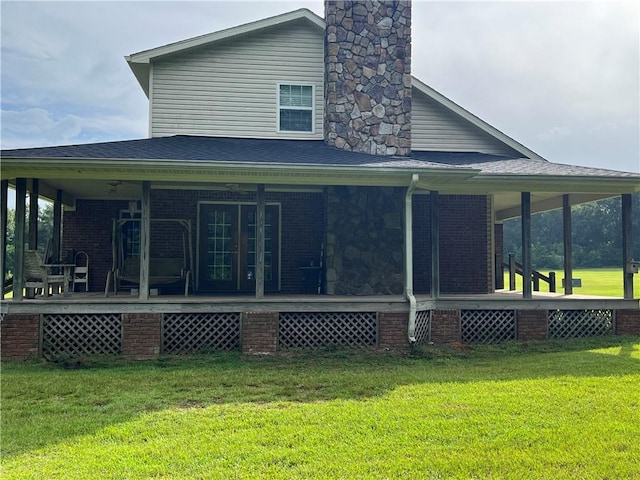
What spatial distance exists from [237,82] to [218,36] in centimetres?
Result: 99

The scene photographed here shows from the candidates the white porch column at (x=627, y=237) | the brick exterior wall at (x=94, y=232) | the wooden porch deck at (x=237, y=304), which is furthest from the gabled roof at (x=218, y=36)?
the white porch column at (x=627, y=237)

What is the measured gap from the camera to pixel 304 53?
39.2ft

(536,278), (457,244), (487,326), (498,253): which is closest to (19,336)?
(487,326)

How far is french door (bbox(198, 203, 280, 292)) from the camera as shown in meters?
11.7

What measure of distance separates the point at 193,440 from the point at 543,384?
4.30 m

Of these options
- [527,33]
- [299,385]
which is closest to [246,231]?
[299,385]

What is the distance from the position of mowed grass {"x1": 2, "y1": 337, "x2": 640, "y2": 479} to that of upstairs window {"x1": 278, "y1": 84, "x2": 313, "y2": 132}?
5.45m

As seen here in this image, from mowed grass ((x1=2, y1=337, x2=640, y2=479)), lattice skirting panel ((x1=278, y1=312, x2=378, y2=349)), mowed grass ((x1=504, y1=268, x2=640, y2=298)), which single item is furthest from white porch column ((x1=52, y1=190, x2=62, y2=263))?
mowed grass ((x1=504, y1=268, x2=640, y2=298))

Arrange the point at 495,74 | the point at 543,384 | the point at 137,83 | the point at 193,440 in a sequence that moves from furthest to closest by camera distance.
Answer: the point at 495,74, the point at 137,83, the point at 543,384, the point at 193,440

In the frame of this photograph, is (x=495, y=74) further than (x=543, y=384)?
Yes

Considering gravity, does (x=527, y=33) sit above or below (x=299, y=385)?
above

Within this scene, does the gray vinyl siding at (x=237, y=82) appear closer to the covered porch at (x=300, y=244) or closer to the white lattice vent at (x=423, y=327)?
the covered porch at (x=300, y=244)

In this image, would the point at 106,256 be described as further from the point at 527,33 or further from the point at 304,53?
the point at 527,33

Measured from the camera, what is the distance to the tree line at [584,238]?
54.2 meters
